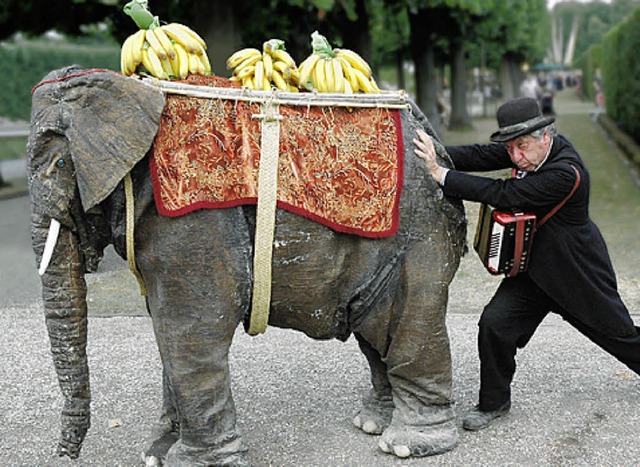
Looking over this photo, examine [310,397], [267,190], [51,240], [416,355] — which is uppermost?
Answer: [267,190]

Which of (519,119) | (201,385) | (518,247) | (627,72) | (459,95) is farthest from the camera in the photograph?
(459,95)

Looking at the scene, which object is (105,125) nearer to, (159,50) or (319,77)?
(159,50)

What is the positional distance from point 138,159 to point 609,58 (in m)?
19.4

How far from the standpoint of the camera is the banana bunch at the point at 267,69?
130 inches

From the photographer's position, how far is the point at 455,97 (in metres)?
22.6

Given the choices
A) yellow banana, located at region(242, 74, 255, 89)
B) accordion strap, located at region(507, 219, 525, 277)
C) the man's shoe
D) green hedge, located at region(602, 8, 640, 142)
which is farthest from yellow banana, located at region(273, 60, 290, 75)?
green hedge, located at region(602, 8, 640, 142)

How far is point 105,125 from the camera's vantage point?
2.99 metres

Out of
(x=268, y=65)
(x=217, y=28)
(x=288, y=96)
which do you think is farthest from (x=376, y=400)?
(x=217, y=28)

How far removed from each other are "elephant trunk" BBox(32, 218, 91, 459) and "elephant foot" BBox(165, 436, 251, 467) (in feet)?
1.35

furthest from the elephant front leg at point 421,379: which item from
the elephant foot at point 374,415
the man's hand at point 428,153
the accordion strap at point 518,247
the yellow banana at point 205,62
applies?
the yellow banana at point 205,62

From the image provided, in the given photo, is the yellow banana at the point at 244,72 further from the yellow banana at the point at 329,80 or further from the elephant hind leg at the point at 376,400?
the elephant hind leg at the point at 376,400

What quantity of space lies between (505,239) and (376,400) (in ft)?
3.58

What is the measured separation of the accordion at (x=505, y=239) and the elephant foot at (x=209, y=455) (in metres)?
1.47

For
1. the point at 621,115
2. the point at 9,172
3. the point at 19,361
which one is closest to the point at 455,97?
the point at 621,115
